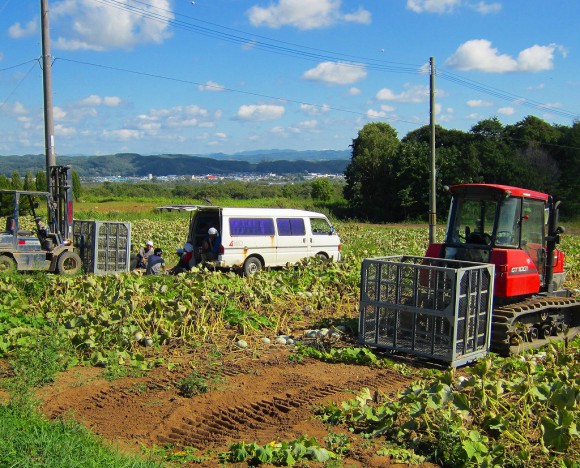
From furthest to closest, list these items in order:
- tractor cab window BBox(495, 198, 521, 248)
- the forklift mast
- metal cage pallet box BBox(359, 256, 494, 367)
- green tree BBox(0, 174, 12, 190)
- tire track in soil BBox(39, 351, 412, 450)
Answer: green tree BBox(0, 174, 12, 190) → the forklift mast → tractor cab window BBox(495, 198, 521, 248) → metal cage pallet box BBox(359, 256, 494, 367) → tire track in soil BBox(39, 351, 412, 450)

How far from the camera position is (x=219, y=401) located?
278 inches

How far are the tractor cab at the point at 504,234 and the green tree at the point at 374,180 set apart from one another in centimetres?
4096

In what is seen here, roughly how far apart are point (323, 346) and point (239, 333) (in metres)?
1.60

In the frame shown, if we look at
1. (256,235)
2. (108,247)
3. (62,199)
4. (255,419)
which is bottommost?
(255,419)

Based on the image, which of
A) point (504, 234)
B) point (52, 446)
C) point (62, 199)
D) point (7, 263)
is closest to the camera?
point (52, 446)

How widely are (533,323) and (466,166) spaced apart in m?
39.3

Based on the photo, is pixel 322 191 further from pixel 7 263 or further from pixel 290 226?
pixel 7 263

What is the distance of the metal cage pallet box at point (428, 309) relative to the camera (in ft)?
27.2

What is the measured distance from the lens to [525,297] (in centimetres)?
1023

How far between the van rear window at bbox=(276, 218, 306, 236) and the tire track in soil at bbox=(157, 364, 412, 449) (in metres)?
9.80

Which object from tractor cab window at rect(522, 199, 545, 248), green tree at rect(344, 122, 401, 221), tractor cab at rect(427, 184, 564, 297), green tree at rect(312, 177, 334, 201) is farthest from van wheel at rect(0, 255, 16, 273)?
green tree at rect(312, 177, 334, 201)

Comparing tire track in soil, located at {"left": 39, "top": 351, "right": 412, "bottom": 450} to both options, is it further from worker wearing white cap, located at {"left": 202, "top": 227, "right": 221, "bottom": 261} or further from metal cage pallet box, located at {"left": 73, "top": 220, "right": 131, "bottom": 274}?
metal cage pallet box, located at {"left": 73, "top": 220, "right": 131, "bottom": 274}

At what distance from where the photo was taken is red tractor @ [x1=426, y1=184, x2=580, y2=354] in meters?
9.40

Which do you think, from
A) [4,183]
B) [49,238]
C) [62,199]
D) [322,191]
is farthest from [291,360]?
[322,191]
